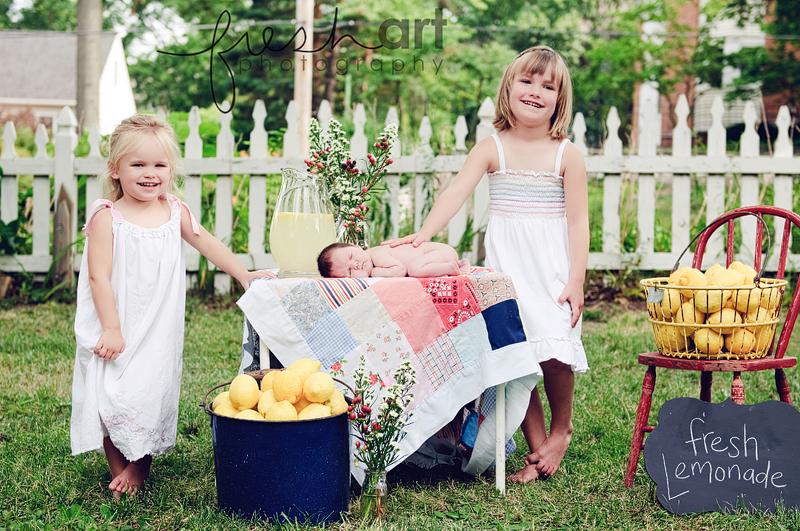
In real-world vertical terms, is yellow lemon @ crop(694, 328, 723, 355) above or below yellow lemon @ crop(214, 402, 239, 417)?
above

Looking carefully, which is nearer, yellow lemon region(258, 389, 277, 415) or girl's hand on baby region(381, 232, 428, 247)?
yellow lemon region(258, 389, 277, 415)

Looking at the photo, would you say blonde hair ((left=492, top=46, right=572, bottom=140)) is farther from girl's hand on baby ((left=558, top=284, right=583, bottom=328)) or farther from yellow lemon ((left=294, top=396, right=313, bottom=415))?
yellow lemon ((left=294, top=396, right=313, bottom=415))

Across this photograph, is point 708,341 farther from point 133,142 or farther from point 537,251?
point 133,142

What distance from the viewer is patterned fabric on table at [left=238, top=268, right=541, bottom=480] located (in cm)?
223

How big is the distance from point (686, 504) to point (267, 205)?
168 inches

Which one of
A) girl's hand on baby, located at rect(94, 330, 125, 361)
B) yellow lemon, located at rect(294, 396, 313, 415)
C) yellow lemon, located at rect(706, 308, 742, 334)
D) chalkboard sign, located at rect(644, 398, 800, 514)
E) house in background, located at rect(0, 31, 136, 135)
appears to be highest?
house in background, located at rect(0, 31, 136, 135)

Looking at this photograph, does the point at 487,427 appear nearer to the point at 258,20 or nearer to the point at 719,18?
the point at 719,18

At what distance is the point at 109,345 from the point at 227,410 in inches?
19.3

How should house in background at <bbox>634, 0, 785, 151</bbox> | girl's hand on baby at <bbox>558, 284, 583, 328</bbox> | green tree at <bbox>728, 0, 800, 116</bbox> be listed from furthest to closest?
house in background at <bbox>634, 0, 785, 151</bbox> → green tree at <bbox>728, 0, 800, 116</bbox> → girl's hand on baby at <bbox>558, 284, 583, 328</bbox>

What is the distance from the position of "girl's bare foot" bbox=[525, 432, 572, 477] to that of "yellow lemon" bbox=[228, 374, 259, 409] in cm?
114

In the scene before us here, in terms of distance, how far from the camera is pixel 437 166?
17.4ft

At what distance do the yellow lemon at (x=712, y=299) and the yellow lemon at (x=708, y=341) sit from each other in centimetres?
7

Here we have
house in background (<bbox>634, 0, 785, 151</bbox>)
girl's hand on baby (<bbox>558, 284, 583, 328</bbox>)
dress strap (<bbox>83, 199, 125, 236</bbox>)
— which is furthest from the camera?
house in background (<bbox>634, 0, 785, 151</bbox>)

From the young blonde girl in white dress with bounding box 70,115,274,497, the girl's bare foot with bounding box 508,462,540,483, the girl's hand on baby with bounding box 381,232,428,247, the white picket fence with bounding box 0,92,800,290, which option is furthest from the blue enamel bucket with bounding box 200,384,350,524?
the white picket fence with bounding box 0,92,800,290
